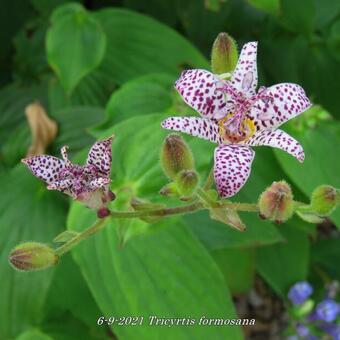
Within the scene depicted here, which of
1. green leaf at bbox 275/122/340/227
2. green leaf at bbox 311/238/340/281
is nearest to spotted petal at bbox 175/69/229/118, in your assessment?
green leaf at bbox 275/122/340/227

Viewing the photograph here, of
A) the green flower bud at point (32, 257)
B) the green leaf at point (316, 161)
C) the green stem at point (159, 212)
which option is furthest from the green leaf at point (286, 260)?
the green flower bud at point (32, 257)

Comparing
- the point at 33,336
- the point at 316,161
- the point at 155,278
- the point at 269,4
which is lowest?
the point at 33,336

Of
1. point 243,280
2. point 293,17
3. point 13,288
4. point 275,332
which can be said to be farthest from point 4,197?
point 275,332

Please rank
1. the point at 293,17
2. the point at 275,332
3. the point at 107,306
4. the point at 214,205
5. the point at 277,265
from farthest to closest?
1. the point at 275,332
2. the point at 277,265
3. the point at 293,17
4. the point at 107,306
5. the point at 214,205

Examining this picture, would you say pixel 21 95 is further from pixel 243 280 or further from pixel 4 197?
pixel 243 280

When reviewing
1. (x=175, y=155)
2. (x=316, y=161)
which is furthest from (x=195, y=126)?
(x=316, y=161)

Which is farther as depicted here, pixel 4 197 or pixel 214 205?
pixel 4 197

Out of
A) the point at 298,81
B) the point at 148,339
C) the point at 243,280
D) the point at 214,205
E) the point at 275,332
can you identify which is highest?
the point at 214,205

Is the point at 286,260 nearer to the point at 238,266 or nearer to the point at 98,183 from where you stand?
the point at 238,266
